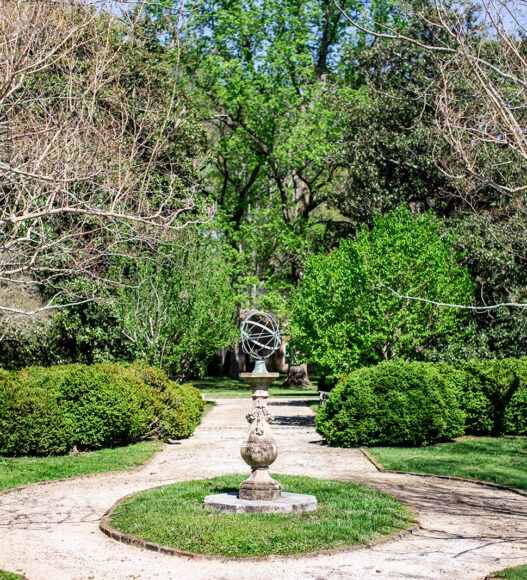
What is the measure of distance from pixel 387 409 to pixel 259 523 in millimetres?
7095

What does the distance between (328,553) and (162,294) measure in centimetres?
1372

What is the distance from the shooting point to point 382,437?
14773mm

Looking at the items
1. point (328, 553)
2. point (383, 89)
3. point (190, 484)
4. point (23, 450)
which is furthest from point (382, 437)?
point (383, 89)

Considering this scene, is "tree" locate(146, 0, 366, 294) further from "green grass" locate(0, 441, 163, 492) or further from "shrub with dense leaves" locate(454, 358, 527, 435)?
"green grass" locate(0, 441, 163, 492)

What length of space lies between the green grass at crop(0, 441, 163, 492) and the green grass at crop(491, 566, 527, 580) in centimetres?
715

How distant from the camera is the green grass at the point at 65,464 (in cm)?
1134

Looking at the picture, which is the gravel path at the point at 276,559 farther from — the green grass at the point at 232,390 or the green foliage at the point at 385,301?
the green grass at the point at 232,390

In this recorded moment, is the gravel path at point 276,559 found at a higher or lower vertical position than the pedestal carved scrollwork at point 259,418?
lower

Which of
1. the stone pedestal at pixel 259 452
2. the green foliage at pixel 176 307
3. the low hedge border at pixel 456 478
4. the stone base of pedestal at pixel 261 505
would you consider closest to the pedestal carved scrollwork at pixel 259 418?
the stone pedestal at pixel 259 452

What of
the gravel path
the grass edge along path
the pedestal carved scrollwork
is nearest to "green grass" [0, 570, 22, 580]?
the gravel path

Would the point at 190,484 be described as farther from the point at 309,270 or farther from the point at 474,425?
the point at 309,270

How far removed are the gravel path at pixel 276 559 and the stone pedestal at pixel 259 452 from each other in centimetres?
185

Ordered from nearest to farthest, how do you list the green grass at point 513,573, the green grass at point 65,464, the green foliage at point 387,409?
the green grass at point 513,573, the green grass at point 65,464, the green foliage at point 387,409

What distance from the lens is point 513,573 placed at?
20.7 ft
